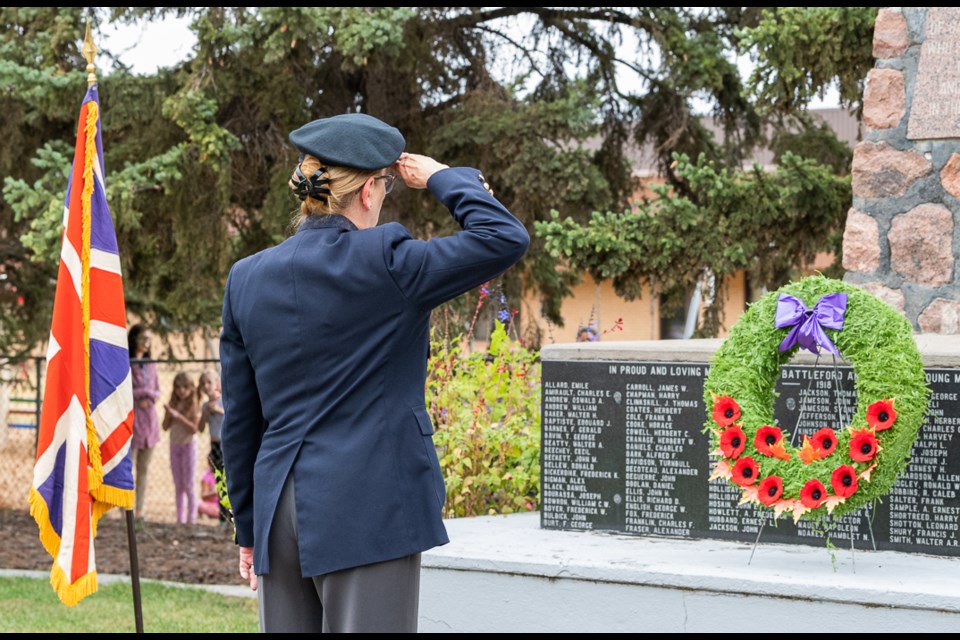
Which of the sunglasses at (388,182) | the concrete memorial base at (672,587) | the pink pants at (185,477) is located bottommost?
the pink pants at (185,477)

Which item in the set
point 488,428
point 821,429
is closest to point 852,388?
point 821,429

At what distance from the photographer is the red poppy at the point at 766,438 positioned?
4.50 m

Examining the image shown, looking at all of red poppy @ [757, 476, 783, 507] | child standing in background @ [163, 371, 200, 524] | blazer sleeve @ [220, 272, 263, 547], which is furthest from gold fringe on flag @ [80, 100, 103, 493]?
child standing in background @ [163, 371, 200, 524]

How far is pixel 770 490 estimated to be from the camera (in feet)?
14.6

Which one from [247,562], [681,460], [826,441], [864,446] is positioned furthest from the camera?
[681,460]

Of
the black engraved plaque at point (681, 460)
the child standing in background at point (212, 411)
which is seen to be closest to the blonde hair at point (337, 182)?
the black engraved plaque at point (681, 460)

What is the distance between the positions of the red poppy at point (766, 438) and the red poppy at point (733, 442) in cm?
6

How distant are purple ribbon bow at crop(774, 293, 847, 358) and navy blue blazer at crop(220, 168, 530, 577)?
2.10 m

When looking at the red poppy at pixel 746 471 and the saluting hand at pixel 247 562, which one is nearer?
the saluting hand at pixel 247 562

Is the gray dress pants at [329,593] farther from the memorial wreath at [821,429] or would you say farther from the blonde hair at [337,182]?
the memorial wreath at [821,429]

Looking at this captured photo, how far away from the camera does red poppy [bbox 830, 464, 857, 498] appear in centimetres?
431

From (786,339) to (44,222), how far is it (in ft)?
18.6

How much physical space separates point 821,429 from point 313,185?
253cm

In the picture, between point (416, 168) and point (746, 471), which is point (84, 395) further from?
point (416, 168)
